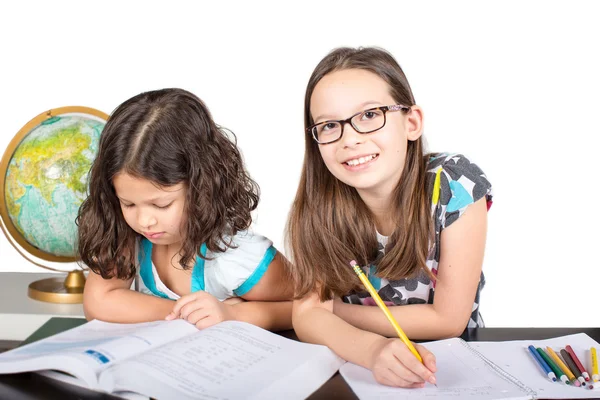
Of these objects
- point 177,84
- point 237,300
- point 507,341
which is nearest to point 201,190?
point 237,300

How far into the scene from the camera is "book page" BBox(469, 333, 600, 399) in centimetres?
112

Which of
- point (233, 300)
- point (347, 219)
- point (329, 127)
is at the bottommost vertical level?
point (233, 300)

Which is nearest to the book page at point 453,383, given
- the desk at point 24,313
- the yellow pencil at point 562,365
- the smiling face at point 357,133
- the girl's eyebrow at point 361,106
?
the yellow pencil at point 562,365

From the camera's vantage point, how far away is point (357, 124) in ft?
5.14

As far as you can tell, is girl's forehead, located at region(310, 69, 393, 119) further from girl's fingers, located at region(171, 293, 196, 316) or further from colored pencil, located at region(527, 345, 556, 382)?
colored pencil, located at region(527, 345, 556, 382)

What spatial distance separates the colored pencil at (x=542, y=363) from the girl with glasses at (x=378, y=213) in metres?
0.26

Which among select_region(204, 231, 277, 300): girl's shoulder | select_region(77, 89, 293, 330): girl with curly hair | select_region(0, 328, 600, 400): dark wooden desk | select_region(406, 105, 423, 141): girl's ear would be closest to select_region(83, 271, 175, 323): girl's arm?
select_region(77, 89, 293, 330): girl with curly hair

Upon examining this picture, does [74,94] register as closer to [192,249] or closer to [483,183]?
[192,249]

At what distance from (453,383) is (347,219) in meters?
0.63

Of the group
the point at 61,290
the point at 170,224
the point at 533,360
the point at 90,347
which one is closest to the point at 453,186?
the point at 533,360

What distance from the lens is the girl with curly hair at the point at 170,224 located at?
1.68 meters

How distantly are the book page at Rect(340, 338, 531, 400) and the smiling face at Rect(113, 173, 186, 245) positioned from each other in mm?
623

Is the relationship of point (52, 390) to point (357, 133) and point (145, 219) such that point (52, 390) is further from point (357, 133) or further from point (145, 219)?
point (357, 133)

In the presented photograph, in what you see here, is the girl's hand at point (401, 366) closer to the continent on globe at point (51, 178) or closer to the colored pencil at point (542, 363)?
the colored pencil at point (542, 363)
